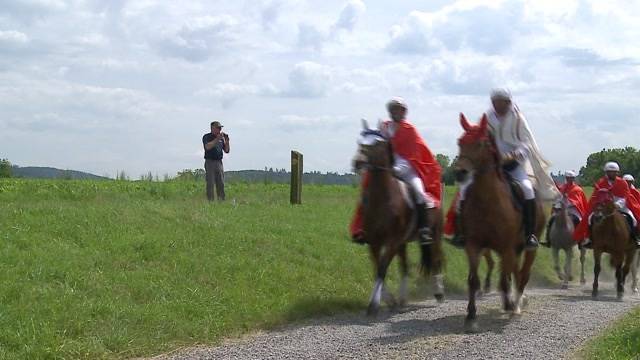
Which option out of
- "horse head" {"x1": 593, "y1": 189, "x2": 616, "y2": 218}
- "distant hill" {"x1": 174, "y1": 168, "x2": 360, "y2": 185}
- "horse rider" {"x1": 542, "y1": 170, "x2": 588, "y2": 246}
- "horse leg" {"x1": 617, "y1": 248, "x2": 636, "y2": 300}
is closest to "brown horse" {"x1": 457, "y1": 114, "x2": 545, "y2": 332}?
"horse head" {"x1": 593, "y1": 189, "x2": 616, "y2": 218}

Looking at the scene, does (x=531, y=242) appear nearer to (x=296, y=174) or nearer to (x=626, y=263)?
(x=626, y=263)

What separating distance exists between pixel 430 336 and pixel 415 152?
3.91 metres

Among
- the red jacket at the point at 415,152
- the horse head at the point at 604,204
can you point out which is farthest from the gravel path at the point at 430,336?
the horse head at the point at 604,204

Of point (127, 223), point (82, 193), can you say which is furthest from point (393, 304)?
point (82, 193)

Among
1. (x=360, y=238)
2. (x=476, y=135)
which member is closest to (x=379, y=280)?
(x=360, y=238)

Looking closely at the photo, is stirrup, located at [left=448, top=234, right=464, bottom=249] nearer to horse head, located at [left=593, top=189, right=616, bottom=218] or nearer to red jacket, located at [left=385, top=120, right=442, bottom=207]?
red jacket, located at [left=385, top=120, right=442, bottom=207]

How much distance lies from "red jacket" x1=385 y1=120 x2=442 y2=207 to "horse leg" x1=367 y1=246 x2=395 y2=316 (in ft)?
5.35

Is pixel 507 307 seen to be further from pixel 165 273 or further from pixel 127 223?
pixel 127 223

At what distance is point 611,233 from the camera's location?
60.1 feet

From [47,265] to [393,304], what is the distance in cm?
533

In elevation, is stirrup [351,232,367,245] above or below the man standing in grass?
below

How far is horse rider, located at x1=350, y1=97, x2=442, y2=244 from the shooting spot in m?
13.8

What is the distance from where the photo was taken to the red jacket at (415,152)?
47.2 feet

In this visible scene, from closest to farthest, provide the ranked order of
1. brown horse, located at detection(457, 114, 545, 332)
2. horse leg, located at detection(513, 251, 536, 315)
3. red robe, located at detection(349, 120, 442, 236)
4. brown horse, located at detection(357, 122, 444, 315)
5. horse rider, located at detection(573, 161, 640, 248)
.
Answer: brown horse, located at detection(457, 114, 545, 332) < brown horse, located at detection(357, 122, 444, 315) < horse leg, located at detection(513, 251, 536, 315) < red robe, located at detection(349, 120, 442, 236) < horse rider, located at detection(573, 161, 640, 248)
